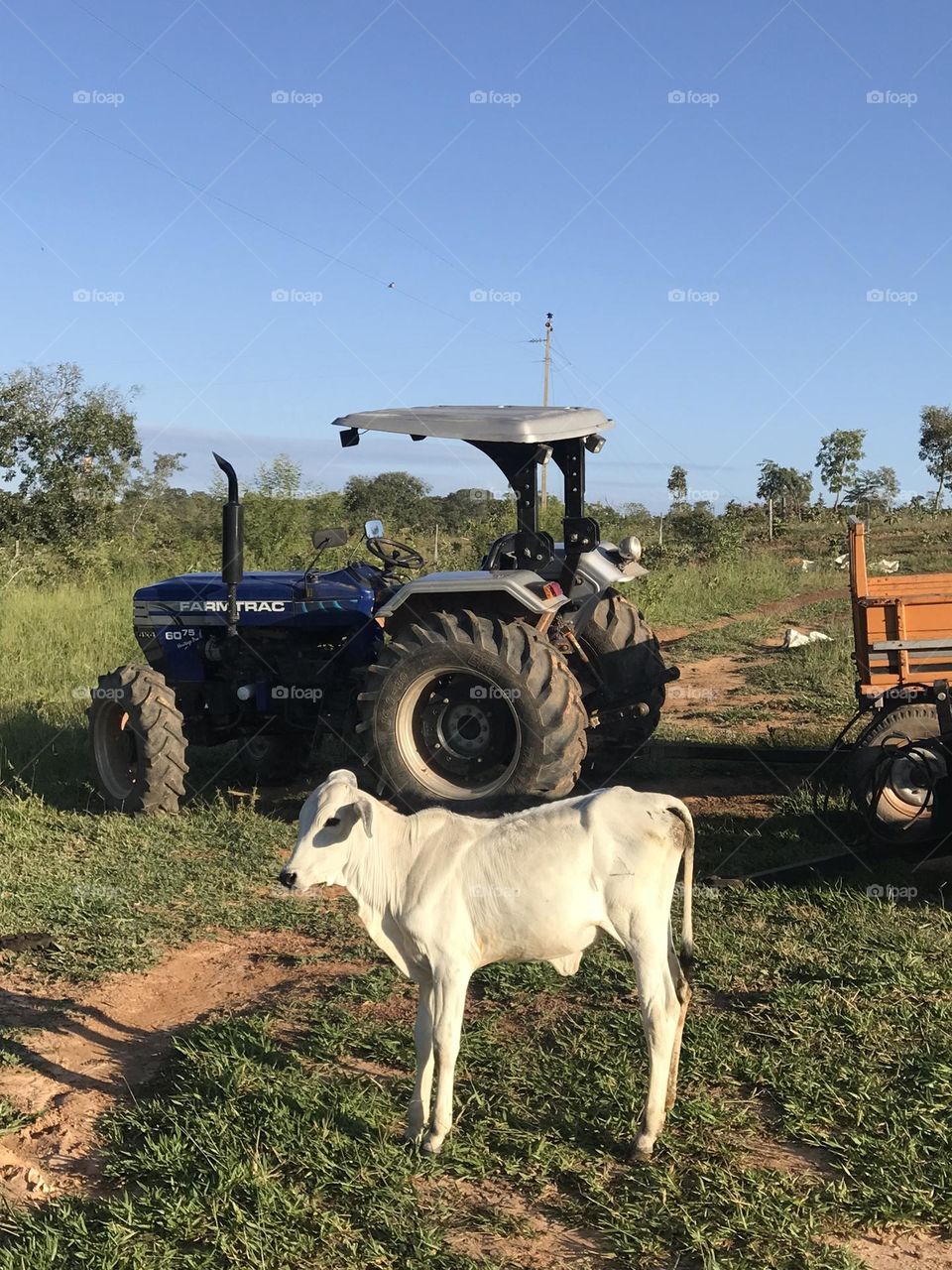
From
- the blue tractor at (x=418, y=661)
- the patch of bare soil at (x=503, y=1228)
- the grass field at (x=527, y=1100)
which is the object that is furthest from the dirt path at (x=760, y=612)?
the patch of bare soil at (x=503, y=1228)

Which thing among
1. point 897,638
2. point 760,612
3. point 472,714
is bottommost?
point 472,714

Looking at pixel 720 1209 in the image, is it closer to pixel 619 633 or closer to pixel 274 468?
pixel 619 633

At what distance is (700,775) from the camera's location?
7.87 metres

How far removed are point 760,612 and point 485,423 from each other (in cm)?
1186

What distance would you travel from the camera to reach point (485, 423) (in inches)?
260

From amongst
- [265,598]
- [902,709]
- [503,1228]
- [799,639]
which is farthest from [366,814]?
[799,639]

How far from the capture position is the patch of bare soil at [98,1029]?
354cm

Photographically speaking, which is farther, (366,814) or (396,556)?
(396,556)

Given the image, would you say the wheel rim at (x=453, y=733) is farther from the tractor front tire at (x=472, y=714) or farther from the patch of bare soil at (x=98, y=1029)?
the patch of bare soil at (x=98, y=1029)

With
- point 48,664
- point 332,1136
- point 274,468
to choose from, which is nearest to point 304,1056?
point 332,1136

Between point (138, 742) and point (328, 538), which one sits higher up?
point (328, 538)

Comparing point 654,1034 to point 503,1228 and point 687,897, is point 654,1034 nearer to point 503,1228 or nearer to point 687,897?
point 687,897

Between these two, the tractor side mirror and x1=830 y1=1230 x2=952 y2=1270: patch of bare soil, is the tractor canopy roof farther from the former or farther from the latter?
x1=830 y1=1230 x2=952 y2=1270: patch of bare soil

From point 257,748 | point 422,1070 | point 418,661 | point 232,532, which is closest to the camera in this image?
point 422,1070
